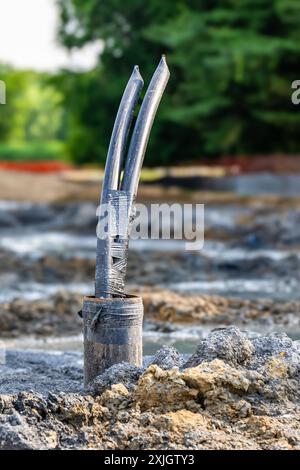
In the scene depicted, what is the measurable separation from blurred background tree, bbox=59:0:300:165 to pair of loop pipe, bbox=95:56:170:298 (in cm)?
2437

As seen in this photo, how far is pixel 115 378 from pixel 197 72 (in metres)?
Result: 28.3

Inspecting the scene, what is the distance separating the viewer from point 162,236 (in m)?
19.4

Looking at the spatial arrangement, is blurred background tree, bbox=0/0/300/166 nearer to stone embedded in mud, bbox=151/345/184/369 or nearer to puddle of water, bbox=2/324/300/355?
puddle of water, bbox=2/324/300/355

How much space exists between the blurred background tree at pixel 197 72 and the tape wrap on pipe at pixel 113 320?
24934mm

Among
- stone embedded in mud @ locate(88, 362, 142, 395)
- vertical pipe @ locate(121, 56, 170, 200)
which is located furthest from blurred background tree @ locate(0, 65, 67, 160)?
stone embedded in mud @ locate(88, 362, 142, 395)

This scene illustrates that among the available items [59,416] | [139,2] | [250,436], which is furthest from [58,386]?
[139,2]

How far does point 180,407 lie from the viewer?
4.38 m

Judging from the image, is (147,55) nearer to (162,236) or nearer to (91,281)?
(162,236)

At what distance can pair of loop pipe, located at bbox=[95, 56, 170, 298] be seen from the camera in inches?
203

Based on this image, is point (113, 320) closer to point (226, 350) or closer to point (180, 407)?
point (226, 350)

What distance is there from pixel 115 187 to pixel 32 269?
883 cm

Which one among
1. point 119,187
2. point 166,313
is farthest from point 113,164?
point 166,313

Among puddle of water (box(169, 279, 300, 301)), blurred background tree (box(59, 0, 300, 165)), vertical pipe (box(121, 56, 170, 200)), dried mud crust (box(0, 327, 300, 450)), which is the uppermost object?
blurred background tree (box(59, 0, 300, 165))
